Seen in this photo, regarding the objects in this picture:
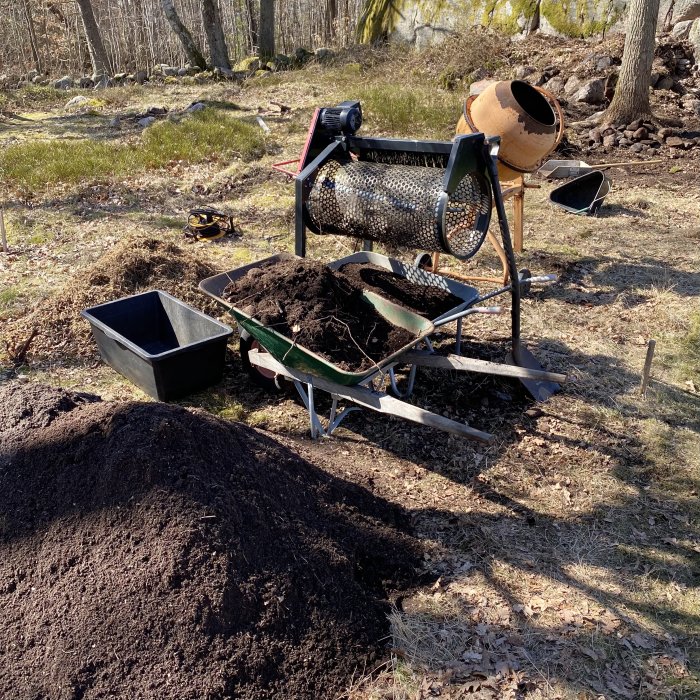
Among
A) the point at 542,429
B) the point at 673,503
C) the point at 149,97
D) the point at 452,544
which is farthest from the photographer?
the point at 149,97

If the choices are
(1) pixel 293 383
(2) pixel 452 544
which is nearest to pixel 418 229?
(1) pixel 293 383

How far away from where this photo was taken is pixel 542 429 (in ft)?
13.5

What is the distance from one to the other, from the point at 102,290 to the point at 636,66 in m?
8.02

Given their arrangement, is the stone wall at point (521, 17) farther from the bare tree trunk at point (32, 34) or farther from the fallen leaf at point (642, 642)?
the fallen leaf at point (642, 642)

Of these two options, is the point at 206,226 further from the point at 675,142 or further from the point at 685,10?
the point at 685,10

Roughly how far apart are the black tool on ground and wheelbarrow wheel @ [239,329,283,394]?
2.74m

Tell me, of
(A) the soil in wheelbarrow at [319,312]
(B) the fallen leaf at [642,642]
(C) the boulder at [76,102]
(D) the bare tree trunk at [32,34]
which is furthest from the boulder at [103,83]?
(B) the fallen leaf at [642,642]

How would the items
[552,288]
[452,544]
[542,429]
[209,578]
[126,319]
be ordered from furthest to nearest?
[552,288] < [126,319] < [542,429] < [452,544] < [209,578]

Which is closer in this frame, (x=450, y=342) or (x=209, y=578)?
(x=209, y=578)

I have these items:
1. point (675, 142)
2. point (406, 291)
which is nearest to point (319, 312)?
point (406, 291)

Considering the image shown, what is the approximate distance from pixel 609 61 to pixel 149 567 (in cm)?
1089

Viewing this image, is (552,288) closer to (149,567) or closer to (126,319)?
(126,319)

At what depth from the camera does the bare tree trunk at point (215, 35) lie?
16078mm

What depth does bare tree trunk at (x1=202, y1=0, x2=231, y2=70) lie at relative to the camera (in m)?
16.1
